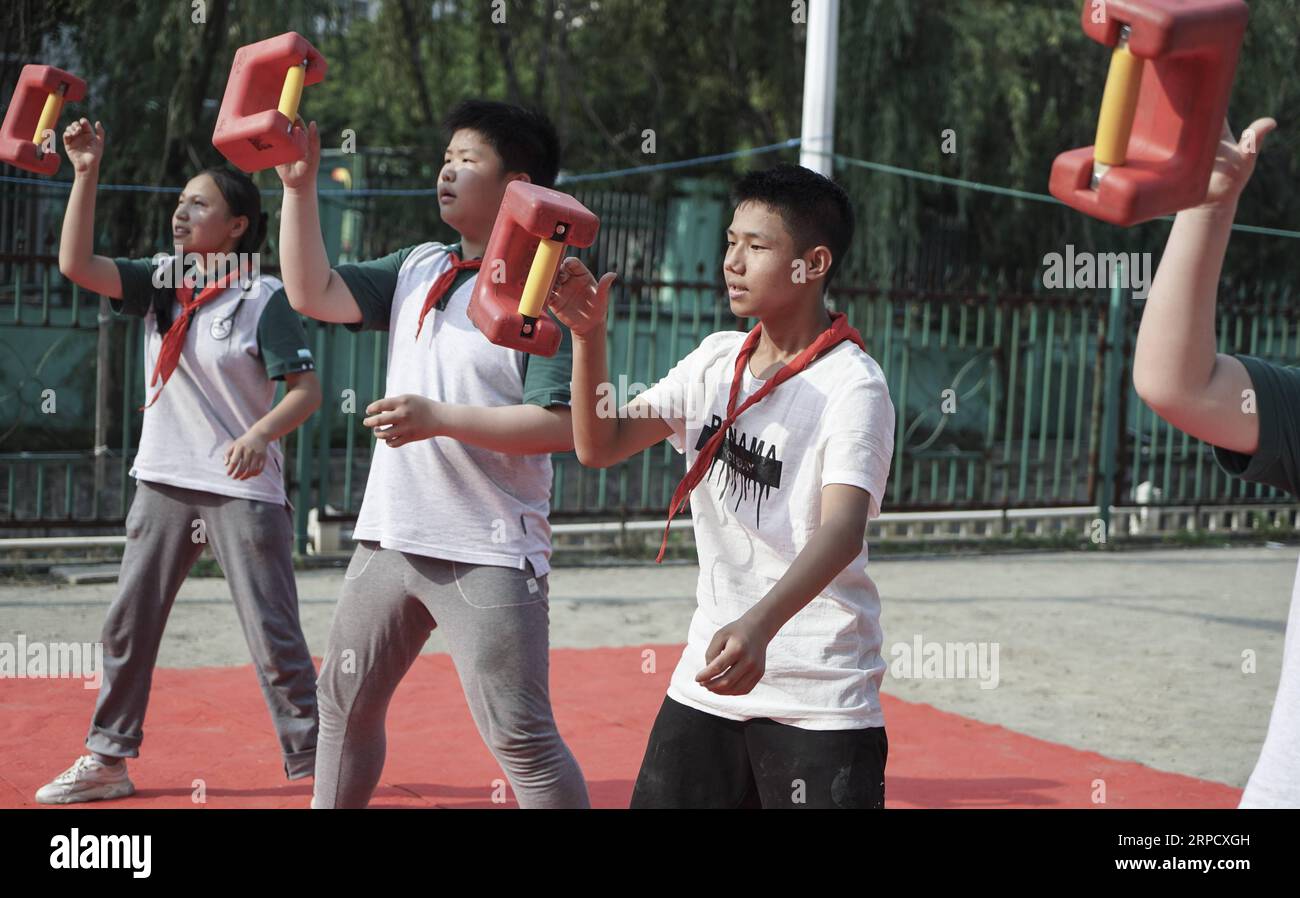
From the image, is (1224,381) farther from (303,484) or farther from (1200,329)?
(303,484)

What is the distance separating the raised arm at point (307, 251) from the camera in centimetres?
318

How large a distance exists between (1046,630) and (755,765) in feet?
16.8

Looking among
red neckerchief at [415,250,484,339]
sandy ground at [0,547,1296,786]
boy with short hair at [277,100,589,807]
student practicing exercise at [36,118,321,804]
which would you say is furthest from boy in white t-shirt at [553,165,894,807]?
sandy ground at [0,547,1296,786]

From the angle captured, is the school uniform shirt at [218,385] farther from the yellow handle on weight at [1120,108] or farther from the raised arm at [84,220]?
the yellow handle on weight at [1120,108]

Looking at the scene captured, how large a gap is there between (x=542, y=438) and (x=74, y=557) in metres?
5.92

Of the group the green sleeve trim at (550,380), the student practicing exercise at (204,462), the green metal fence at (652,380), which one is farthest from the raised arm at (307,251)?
the green metal fence at (652,380)

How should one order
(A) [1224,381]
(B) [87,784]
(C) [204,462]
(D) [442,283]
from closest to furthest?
(A) [1224,381] → (D) [442,283] → (B) [87,784] → (C) [204,462]

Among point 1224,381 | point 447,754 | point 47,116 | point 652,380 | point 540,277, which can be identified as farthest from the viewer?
point 652,380

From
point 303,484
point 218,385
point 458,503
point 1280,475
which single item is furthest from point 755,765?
point 303,484

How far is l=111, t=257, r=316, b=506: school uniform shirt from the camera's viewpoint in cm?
434

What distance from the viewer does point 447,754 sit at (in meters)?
4.94

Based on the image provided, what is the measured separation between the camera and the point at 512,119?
346 cm
